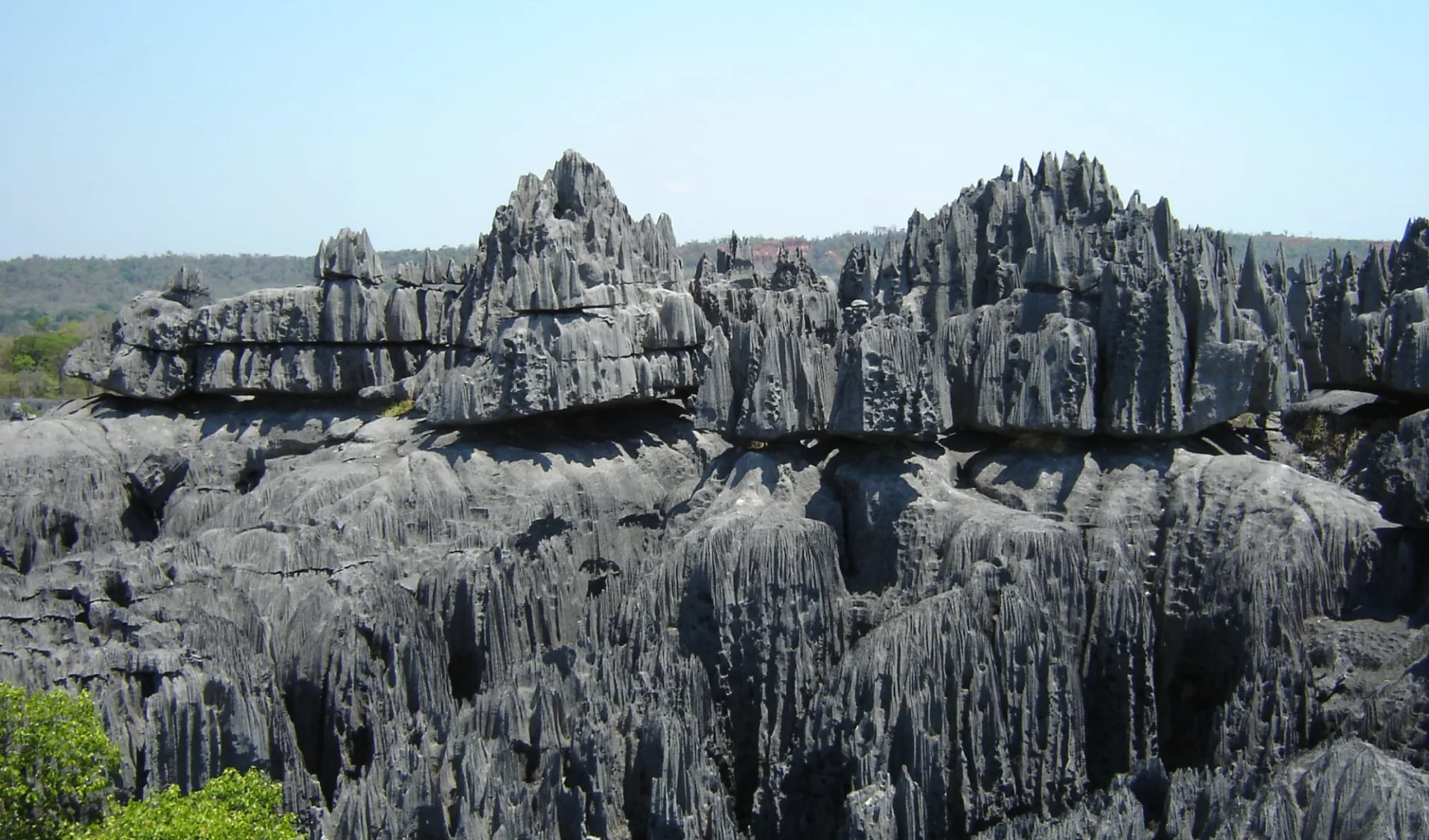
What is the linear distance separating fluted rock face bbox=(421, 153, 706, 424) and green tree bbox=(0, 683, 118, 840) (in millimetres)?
11565

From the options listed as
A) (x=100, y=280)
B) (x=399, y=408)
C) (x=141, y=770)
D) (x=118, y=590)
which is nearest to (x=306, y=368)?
(x=399, y=408)

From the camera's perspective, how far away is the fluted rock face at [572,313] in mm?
25625

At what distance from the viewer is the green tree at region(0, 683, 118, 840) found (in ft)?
48.1

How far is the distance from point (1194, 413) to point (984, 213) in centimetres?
597

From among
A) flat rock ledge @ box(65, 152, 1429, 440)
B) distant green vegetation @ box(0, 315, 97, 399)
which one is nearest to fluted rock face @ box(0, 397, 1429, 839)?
flat rock ledge @ box(65, 152, 1429, 440)

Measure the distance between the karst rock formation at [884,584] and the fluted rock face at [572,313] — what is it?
0.12 m

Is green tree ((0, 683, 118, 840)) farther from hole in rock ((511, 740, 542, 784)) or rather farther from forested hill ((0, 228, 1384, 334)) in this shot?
forested hill ((0, 228, 1384, 334))

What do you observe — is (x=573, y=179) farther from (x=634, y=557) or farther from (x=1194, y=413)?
(x=1194, y=413)

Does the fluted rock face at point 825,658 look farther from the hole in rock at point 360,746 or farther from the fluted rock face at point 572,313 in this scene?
the fluted rock face at point 572,313

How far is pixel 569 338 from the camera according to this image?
2580cm

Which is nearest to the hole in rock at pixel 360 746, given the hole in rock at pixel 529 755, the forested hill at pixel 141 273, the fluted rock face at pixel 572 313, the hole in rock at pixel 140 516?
the hole in rock at pixel 529 755

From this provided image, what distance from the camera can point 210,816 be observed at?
14.2 meters

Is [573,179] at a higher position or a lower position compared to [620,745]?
higher

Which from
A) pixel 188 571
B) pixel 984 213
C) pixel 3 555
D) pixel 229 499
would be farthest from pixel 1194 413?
pixel 3 555
